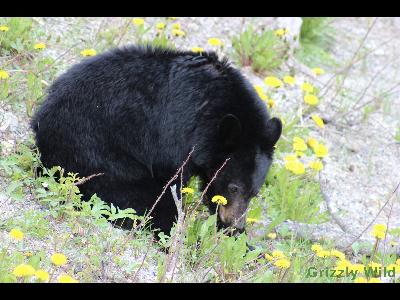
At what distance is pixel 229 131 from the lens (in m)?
5.51

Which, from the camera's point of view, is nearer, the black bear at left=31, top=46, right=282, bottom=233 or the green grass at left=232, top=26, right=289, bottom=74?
the black bear at left=31, top=46, right=282, bottom=233

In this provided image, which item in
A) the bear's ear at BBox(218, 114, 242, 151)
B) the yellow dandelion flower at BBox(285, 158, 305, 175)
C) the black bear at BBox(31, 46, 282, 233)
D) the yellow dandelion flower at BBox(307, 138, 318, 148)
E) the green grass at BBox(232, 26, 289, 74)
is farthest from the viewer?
the green grass at BBox(232, 26, 289, 74)

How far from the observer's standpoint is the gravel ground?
6.63 m

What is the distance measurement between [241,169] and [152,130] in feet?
2.51

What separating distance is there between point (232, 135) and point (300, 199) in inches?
56.4

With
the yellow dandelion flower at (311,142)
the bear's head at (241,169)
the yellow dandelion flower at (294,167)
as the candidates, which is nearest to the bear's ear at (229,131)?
the bear's head at (241,169)

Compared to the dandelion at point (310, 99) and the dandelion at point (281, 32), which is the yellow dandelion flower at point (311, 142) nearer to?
the dandelion at point (310, 99)

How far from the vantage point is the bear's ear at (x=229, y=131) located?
5.44m

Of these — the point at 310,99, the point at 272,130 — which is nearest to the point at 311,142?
the point at 310,99

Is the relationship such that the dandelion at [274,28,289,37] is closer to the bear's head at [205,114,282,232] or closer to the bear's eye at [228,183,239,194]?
the bear's head at [205,114,282,232]

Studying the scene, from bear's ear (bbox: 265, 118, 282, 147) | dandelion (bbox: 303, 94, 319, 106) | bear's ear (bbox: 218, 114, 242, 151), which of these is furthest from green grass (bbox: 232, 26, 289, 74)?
bear's ear (bbox: 218, 114, 242, 151)

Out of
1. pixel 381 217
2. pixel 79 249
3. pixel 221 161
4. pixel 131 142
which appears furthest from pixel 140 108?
pixel 381 217

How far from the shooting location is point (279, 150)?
7.31 meters

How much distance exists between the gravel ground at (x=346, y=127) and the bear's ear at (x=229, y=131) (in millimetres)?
1202
